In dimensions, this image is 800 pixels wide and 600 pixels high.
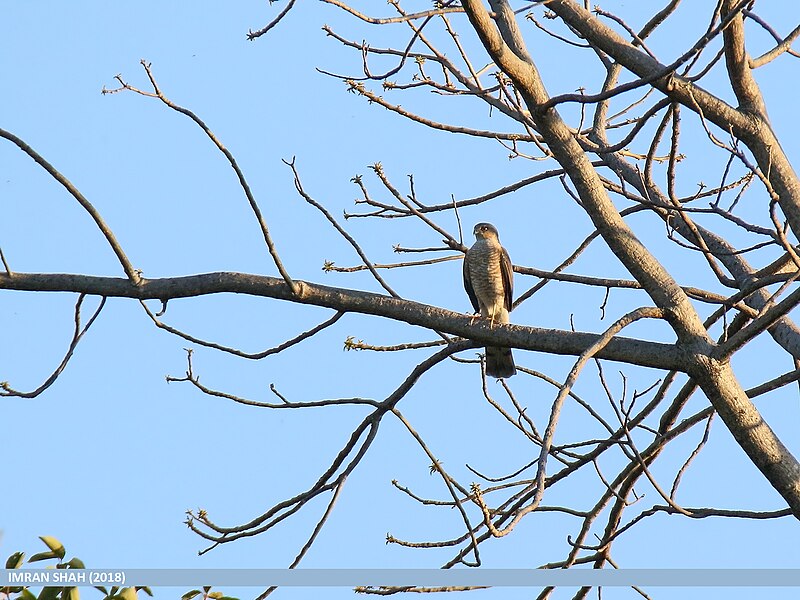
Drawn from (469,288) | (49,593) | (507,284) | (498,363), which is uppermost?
(469,288)

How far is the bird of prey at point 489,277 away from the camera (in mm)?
6371

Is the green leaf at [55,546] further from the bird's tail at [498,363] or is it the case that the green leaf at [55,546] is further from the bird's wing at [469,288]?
the bird's wing at [469,288]

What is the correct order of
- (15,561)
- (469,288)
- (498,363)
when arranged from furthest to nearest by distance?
1. (469,288)
2. (498,363)
3. (15,561)

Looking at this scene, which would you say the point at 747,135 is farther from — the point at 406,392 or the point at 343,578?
the point at 343,578

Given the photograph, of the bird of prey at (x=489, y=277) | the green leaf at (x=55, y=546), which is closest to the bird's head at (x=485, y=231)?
the bird of prey at (x=489, y=277)

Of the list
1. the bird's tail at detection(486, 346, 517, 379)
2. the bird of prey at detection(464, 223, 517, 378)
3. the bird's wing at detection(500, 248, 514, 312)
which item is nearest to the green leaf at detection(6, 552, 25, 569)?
the bird's tail at detection(486, 346, 517, 379)

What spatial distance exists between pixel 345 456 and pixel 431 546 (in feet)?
1.66

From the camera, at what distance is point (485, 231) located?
688 cm

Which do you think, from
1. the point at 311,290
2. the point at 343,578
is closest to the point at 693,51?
the point at 311,290

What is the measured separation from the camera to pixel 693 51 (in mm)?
3367

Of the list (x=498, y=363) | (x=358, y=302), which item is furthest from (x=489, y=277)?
(x=358, y=302)

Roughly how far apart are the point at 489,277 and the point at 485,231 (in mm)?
549

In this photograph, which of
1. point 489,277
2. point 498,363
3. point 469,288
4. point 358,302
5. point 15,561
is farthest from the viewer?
point 469,288

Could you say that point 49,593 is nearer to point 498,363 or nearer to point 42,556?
point 42,556
